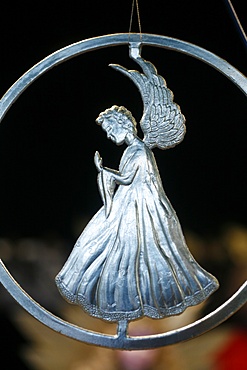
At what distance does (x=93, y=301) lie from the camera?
885 millimetres

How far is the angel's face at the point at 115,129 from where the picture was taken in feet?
2.93

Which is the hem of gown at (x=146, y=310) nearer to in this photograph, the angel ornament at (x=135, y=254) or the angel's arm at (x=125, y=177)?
the angel ornament at (x=135, y=254)

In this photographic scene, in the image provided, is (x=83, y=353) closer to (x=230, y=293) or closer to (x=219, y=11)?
(x=230, y=293)

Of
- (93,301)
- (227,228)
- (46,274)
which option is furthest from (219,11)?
(93,301)

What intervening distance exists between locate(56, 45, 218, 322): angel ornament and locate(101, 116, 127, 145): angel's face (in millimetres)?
15

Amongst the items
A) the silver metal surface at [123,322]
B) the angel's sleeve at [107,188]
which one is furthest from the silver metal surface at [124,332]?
the angel's sleeve at [107,188]

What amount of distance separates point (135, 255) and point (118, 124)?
124 mm

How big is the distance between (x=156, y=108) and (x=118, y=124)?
4 cm

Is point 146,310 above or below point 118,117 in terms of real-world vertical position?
below

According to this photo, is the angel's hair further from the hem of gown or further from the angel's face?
the hem of gown

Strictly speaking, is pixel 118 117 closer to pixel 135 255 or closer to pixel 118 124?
pixel 118 124

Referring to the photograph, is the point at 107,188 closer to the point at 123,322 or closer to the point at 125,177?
the point at 125,177

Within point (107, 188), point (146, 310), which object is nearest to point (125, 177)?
point (107, 188)

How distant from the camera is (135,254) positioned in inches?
34.5
